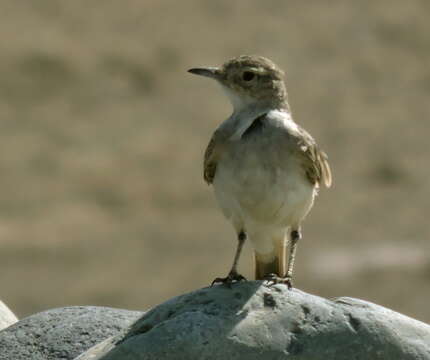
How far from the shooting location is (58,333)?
444 inches

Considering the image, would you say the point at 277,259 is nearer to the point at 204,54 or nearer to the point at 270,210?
the point at 270,210

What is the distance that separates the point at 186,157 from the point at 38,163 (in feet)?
7.07

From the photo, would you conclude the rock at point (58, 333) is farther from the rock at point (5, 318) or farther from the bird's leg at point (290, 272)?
the bird's leg at point (290, 272)

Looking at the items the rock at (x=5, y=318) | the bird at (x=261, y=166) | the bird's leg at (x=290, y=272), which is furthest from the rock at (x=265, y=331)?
the rock at (x=5, y=318)

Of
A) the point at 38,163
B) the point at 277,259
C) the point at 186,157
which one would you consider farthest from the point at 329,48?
the point at 277,259

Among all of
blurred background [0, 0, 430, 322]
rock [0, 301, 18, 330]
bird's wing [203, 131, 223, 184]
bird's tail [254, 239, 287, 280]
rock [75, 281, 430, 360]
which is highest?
blurred background [0, 0, 430, 322]

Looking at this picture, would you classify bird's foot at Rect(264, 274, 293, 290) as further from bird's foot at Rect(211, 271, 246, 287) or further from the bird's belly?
the bird's belly

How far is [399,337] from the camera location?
994cm

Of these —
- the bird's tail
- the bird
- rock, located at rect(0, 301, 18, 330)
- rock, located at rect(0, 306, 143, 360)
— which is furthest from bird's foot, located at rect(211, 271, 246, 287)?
rock, located at rect(0, 301, 18, 330)

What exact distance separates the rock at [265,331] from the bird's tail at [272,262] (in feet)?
3.44

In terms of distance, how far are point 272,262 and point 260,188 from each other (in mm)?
999

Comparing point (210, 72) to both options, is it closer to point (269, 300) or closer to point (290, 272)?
point (290, 272)

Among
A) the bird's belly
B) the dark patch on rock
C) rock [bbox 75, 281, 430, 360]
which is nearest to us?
rock [bbox 75, 281, 430, 360]

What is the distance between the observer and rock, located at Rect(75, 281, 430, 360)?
31.6 feet
